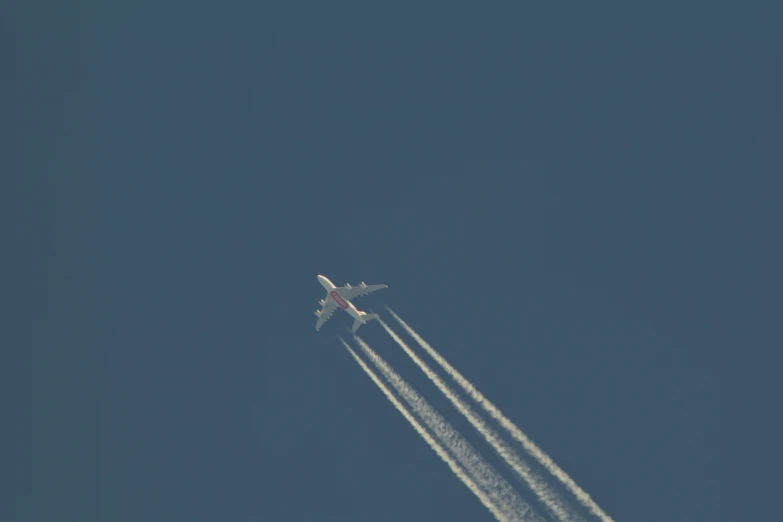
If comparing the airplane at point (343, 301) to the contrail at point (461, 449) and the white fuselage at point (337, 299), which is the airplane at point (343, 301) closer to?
the white fuselage at point (337, 299)

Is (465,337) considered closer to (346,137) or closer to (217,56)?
(346,137)

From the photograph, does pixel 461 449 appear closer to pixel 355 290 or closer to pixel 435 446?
pixel 435 446

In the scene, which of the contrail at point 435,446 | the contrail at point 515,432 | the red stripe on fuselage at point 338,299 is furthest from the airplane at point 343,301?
the contrail at point 515,432

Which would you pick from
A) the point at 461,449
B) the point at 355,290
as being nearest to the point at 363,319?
the point at 355,290

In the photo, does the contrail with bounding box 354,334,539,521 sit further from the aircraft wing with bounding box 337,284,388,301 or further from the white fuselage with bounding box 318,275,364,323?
the aircraft wing with bounding box 337,284,388,301

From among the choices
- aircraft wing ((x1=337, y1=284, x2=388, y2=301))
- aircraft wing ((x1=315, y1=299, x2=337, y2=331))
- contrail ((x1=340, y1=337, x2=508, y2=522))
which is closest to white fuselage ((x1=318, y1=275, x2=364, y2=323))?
aircraft wing ((x1=337, y1=284, x2=388, y2=301))

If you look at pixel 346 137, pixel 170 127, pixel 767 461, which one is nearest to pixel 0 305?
pixel 170 127

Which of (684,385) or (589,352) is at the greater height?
(589,352)
